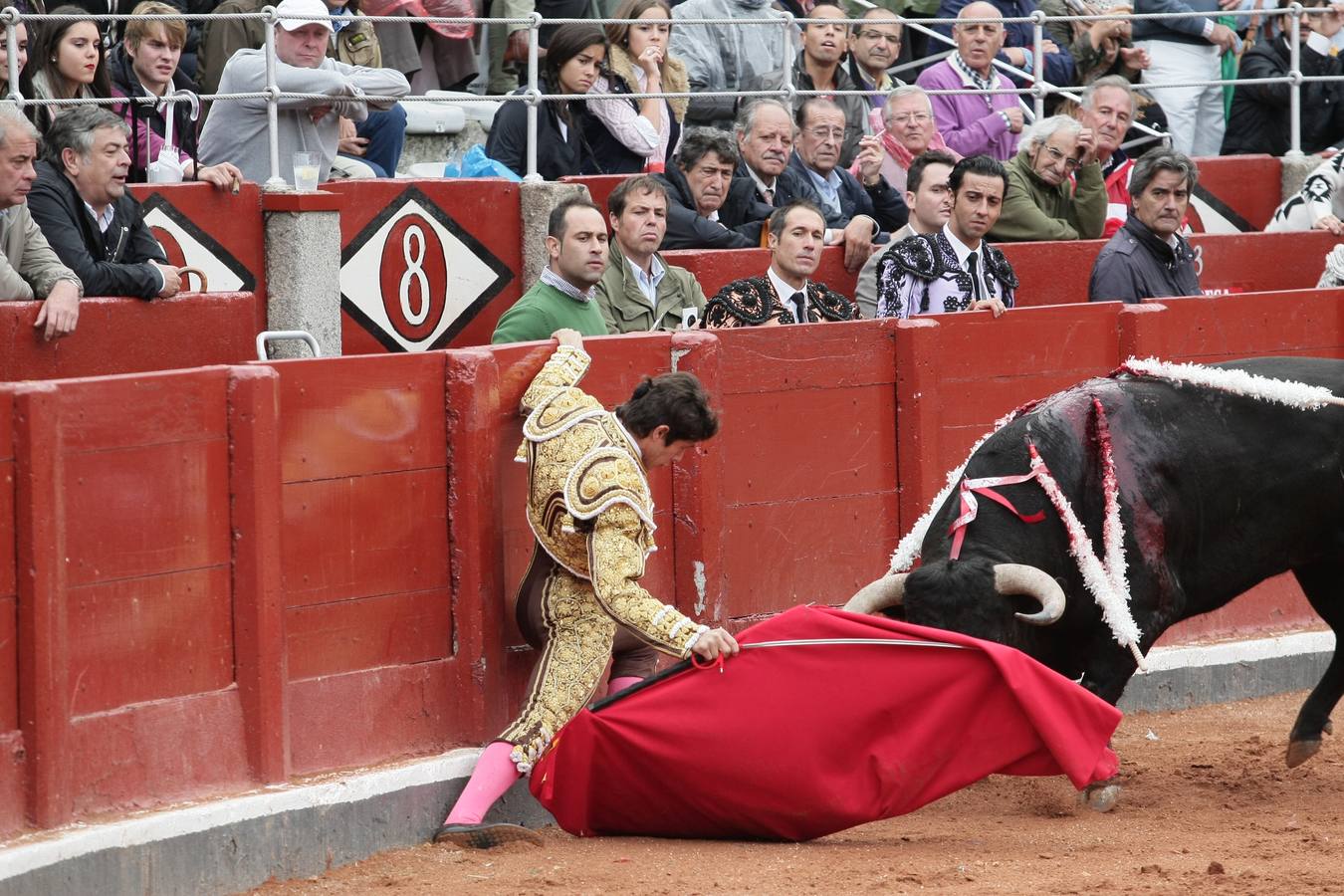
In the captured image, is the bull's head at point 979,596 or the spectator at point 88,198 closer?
the bull's head at point 979,596

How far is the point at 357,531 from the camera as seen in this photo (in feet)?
18.2

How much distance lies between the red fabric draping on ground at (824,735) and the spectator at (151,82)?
3.17 m

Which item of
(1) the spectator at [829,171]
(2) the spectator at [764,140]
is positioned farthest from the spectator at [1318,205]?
(2) the spectator at [764,140]

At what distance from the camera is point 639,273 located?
278 inches

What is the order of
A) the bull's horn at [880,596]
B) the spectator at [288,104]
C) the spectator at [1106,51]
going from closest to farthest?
1. the bull's horn at [880,596]
2. the spectator at [288,104]
3. the spectator at [1106,51]

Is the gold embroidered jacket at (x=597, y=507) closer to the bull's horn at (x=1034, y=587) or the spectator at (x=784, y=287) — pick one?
the bull's horn at (x=1034, y=587)

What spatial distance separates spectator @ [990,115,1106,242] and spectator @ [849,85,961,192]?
1.15ft

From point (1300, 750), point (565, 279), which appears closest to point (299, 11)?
point (565, 279)

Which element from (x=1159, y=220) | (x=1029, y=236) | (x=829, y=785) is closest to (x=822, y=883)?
(x=829, y=785)

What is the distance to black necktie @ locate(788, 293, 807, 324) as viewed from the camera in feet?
23.5

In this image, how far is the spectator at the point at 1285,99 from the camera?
11508 mm

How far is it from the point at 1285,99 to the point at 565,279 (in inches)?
265

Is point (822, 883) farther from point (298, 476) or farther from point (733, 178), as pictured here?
point (733, 178)

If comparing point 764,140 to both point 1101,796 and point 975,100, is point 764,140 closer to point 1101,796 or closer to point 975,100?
point 975,100
